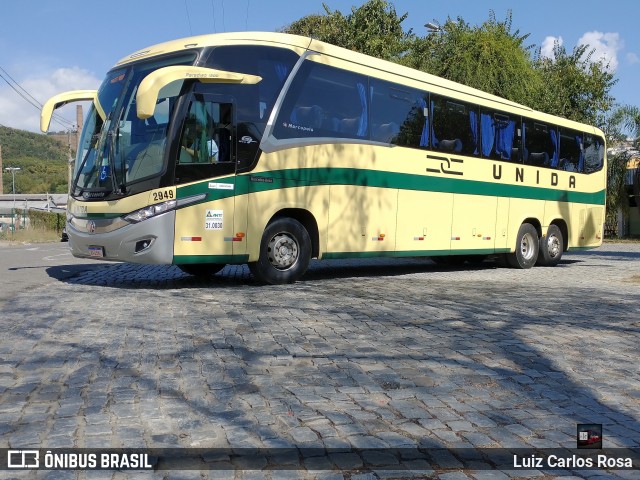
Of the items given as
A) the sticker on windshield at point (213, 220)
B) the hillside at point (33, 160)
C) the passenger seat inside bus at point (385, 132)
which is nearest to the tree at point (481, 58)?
the passenger seat inside bus at point (385, 132)

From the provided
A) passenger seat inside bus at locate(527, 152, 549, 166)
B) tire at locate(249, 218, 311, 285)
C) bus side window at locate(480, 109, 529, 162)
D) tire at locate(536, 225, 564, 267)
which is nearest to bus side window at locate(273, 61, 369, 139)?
tire at locate(249, 218, 311, 285)

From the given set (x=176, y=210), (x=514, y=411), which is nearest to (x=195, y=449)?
(x=514, y=411)

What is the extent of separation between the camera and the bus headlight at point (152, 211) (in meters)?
10.1

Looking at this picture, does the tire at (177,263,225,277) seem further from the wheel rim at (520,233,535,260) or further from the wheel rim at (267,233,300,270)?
the wheel rim at (520,233,535,260)

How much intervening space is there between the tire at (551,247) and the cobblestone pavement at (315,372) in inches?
311

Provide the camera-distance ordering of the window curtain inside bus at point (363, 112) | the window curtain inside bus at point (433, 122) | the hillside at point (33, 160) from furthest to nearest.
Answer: the hillside at point (33, 160) < the window curtain inside bus at point (433, 122) < the window curtain inside bus at point (363, 112)

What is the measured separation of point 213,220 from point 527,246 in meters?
9.44

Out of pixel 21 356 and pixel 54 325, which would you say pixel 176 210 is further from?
pixel 21 356

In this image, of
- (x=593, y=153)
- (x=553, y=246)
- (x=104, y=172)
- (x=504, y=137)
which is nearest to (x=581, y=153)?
(x=593, y=153)

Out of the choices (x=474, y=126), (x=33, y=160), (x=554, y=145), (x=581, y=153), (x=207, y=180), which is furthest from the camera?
(x=33, y=160)

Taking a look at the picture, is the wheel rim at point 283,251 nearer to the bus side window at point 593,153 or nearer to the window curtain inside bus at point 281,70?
the window curtain inside bus at point 281,70

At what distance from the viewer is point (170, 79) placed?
979cm

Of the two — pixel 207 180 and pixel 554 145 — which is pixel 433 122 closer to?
pixel 554 145

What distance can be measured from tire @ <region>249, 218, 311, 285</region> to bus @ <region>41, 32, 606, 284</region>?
0.07 ft
